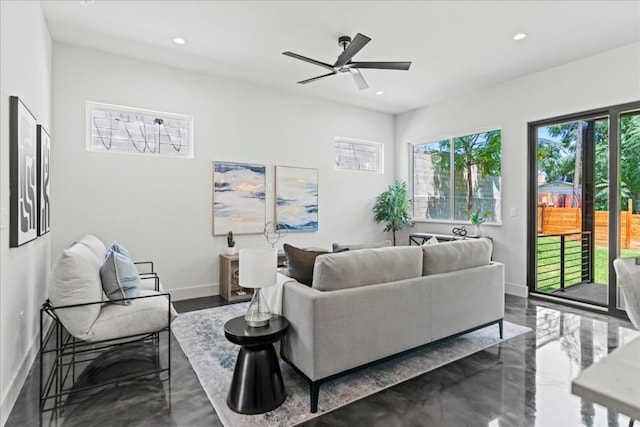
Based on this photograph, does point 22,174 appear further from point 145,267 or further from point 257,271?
point 145,267

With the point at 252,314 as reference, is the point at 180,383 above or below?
below

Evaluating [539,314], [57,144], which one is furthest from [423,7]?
[57,144]

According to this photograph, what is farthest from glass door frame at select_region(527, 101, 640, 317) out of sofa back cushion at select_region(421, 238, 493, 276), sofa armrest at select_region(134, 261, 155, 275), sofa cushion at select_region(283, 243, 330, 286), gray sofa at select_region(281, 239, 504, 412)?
sofa armrest at select_region(134, 261, 155, 275)

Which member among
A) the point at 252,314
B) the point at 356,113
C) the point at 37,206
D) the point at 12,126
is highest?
the point at 356,113

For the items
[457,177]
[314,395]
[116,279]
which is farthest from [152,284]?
[457,177]

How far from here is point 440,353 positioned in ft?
9.71

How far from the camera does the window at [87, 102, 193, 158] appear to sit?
13.7ft

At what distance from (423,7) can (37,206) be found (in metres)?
3.85

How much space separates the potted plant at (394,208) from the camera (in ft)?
21.0

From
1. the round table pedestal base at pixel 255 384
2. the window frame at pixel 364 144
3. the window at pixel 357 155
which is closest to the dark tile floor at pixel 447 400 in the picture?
the round table pedestal base at pixel 255 384

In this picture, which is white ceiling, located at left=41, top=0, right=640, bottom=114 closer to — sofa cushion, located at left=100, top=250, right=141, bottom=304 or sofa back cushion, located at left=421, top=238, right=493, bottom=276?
sofa back cushion, located at left=421, top=238, right=493, bottom=276

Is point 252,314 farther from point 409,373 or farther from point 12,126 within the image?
point 12,126

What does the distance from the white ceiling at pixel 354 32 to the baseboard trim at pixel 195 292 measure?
9.91 ft

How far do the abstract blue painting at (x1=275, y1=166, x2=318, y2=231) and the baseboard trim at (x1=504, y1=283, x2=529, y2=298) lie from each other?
3.12m
